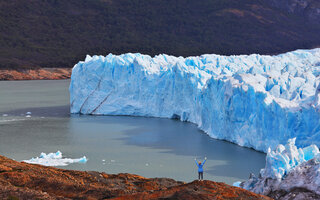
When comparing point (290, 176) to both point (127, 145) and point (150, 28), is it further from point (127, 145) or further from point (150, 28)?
point (150, 28)

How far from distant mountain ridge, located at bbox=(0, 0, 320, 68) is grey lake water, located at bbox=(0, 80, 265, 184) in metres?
39.3

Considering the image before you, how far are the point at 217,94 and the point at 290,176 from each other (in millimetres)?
8951

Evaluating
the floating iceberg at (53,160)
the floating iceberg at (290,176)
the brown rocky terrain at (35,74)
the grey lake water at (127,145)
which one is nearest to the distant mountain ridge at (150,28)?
the brown rocky terrain at (35,74)

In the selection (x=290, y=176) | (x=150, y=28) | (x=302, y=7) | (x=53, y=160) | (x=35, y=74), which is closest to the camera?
(x=290, y=176)

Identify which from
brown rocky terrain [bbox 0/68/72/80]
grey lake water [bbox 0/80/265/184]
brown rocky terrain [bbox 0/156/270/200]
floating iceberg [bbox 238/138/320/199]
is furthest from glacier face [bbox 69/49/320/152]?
brown rocky terrain [bbox 0/68/72/80]

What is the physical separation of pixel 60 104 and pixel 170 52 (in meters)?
35.4

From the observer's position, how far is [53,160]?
1338cm

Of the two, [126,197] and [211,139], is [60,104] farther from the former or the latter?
[126,197]

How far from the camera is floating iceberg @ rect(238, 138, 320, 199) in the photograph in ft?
25.4

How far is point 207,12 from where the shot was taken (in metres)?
75.6

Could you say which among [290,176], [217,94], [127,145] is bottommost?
[127,145]

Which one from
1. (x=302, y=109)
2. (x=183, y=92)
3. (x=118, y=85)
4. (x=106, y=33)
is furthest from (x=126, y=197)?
(x=106, y=33)

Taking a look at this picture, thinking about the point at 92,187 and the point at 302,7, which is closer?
the point at 92,187

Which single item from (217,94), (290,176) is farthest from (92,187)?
(217,94)
